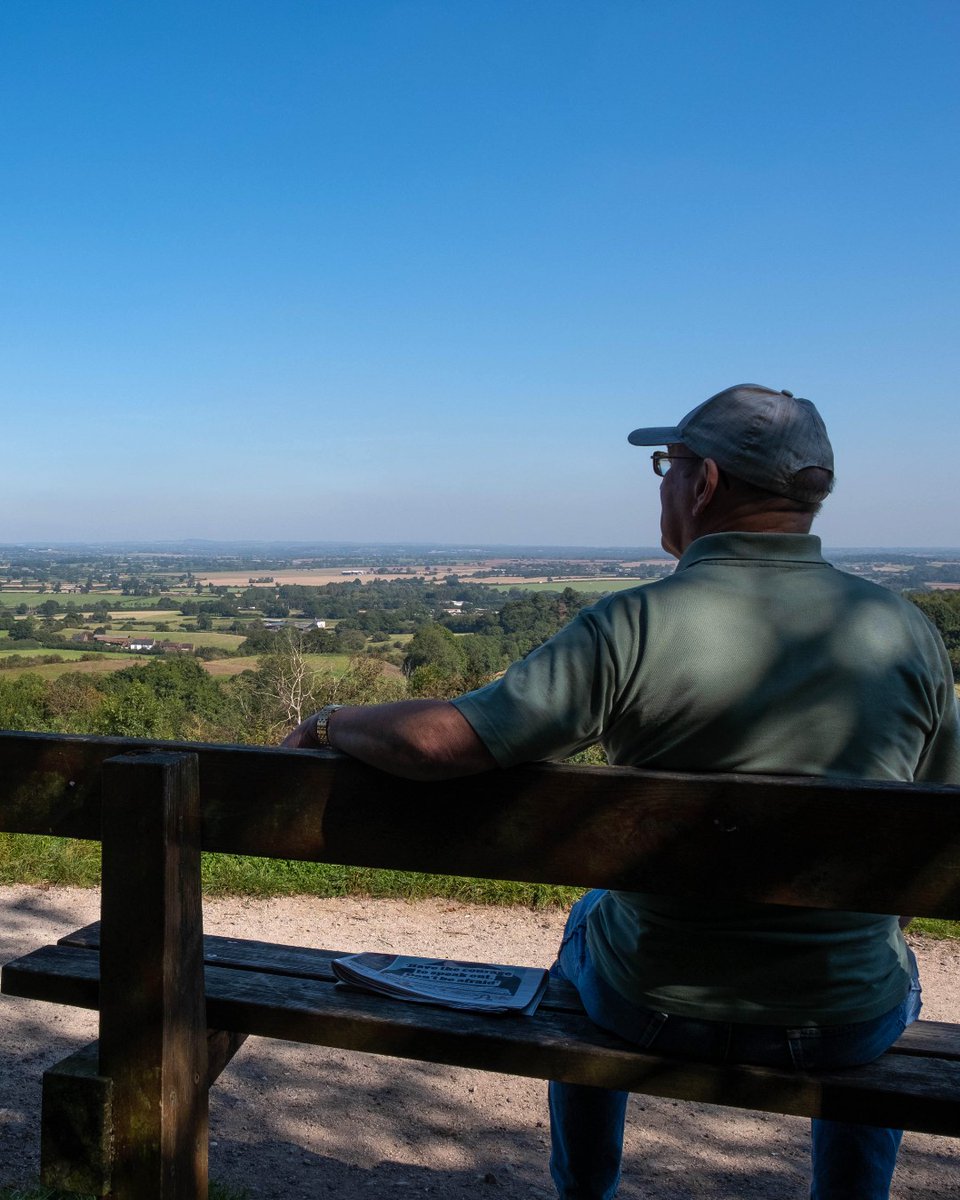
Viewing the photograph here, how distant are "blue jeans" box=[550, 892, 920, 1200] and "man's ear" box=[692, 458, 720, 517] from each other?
800mm

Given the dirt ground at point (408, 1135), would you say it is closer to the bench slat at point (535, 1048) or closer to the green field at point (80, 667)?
the bench slat at point (535, 1048)

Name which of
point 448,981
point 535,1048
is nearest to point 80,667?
point 448,981

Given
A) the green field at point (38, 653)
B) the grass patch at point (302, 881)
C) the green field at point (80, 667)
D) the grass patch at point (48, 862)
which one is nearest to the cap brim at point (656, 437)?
the grass patch at point (302, 881)

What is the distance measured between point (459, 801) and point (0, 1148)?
89.2 inches

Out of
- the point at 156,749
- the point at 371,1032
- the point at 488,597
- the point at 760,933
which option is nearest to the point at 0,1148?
the point at 371,1032

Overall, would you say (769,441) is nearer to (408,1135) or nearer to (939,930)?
(408,1135)

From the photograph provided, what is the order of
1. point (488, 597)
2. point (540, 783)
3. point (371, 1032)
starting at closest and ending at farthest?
point (540, 783)
point (371, 1032)
point (488, 597)

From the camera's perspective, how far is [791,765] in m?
1.75

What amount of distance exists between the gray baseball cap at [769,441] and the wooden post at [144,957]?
1097mm

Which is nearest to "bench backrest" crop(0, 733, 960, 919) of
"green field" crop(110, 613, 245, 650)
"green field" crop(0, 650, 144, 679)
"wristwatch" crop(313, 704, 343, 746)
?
"wristwatch" crop(313, 704, 343, 746)

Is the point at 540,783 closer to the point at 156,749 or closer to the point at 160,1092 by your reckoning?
the point at 156,749

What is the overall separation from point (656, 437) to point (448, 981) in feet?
3.91

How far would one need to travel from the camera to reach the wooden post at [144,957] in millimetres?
1760

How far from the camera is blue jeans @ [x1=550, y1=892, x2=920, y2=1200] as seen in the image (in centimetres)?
179
